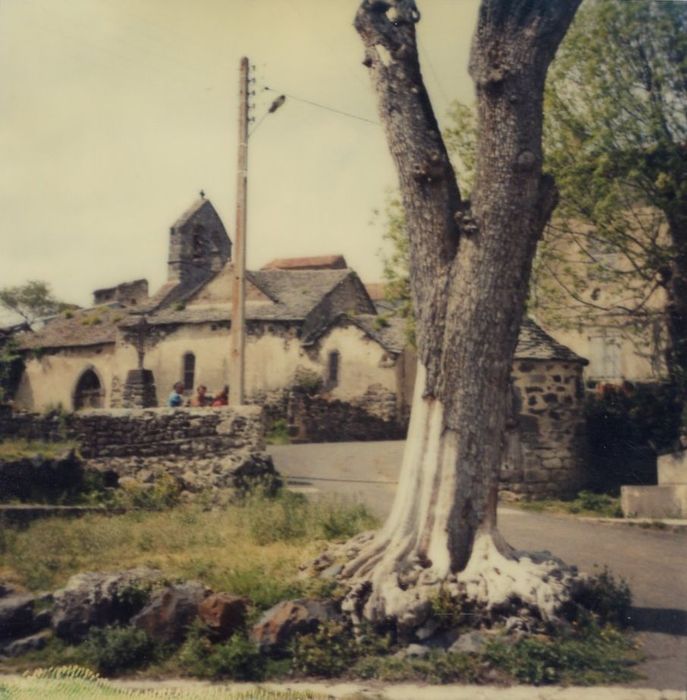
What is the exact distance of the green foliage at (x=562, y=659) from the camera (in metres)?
5.68

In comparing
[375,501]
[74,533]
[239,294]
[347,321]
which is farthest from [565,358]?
[347,321]

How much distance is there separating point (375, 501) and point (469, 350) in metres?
6.16

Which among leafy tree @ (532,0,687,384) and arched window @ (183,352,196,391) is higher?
leafy tree @ (532,0,687,384)

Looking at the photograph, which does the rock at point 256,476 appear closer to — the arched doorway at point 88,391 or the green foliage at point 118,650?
the green foliage at point 118,650

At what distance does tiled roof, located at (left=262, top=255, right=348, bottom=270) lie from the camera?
5012 centimetres

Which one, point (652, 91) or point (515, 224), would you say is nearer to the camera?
point (515, 224)

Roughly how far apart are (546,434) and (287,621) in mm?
10274

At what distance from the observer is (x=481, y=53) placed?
23.5 ft

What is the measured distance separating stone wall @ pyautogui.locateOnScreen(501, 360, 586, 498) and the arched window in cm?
1714

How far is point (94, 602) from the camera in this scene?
6473 millimetres

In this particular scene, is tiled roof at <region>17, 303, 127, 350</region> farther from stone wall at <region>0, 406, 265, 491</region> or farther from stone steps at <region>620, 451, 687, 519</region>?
stone steps at <region>620, 451, 687, 519</region>

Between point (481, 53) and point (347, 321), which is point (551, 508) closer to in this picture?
point (481, 53)

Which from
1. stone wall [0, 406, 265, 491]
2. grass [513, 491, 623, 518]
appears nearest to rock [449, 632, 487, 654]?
stone wall [0, 406, 265, 491]

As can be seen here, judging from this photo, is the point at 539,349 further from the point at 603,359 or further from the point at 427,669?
the point at 427,669
